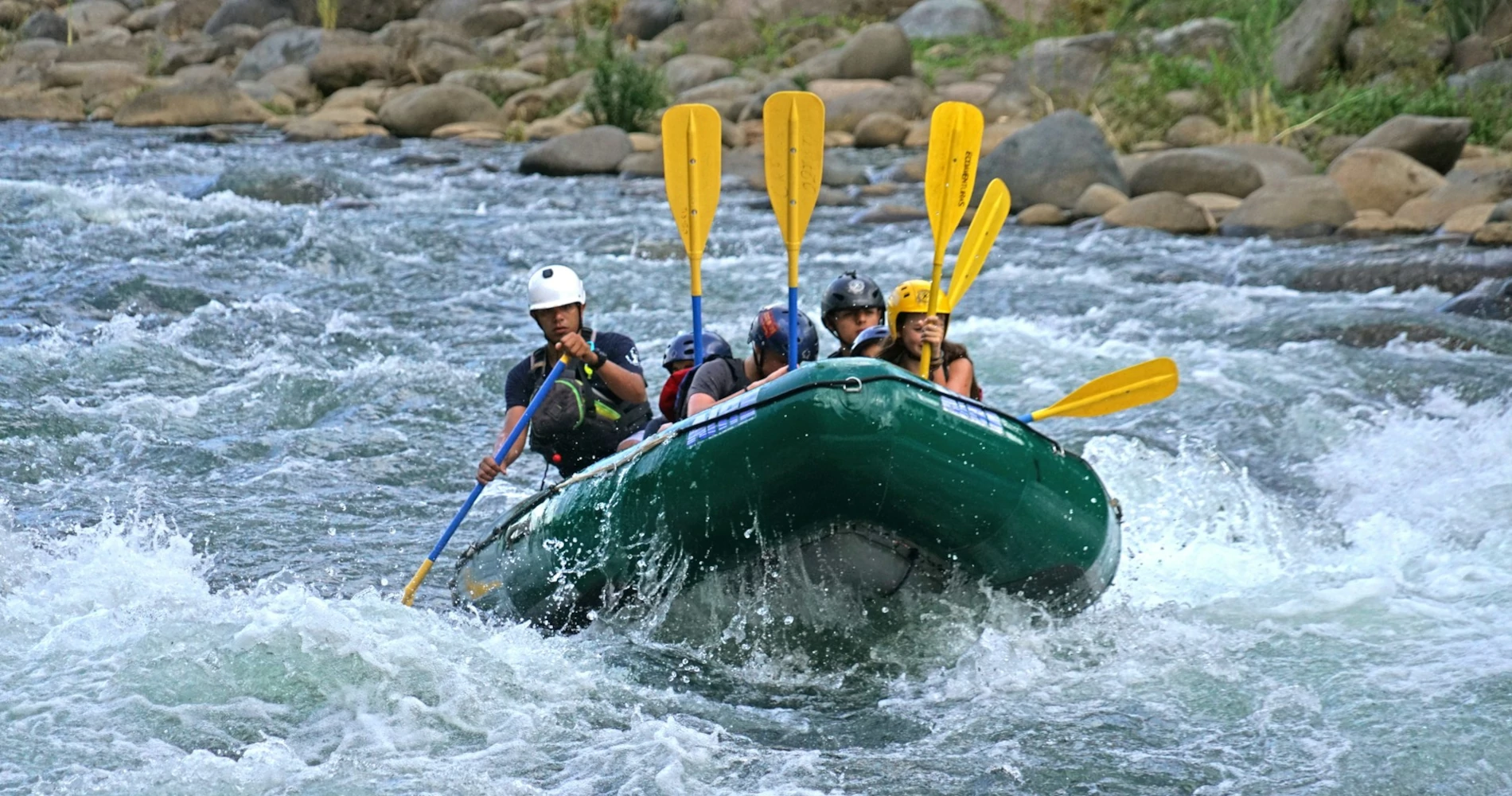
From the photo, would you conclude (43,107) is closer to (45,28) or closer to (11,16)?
(45,28)

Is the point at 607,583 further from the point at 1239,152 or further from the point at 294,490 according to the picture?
the point at 1239,152

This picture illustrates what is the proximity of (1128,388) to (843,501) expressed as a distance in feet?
4.32

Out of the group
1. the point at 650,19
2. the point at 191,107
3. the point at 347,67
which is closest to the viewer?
the point at 191,107

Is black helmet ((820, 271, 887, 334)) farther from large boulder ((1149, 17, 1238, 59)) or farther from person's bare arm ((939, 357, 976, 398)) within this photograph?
large boulder ((1149, 17, 1238, 59))

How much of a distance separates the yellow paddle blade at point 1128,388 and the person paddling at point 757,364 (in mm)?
896

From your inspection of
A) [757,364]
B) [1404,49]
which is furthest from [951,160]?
[1404,49]

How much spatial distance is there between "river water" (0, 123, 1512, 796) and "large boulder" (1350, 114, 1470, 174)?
Answer: 2246 mm

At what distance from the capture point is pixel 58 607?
5750 millimetres

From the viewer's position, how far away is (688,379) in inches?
234

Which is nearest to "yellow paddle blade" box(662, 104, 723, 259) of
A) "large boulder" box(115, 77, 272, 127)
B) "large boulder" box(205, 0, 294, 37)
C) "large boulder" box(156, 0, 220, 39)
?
"large boulder" box(115, 77, 272, 127)

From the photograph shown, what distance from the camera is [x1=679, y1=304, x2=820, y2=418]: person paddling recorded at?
5.68 meters

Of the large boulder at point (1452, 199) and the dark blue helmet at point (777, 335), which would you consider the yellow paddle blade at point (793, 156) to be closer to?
the dark blue helmet at point (777, 335)

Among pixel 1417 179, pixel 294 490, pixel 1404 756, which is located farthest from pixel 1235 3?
pixel 1404 756

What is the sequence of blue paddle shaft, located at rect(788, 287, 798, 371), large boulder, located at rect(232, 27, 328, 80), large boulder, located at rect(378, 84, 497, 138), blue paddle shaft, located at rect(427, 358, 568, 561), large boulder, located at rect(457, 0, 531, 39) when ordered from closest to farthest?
blue paddle shaft, located at rect(788, 287, 798, 371) < blue paddle shaft, located at rect(427, 358, 568, 561) < large boulder, located at rect(378, 84, 497, 138) < large boulder, located at rect(232, 27, 328, 80) < large boulder, located at rect(457, 0, 531, 39)
